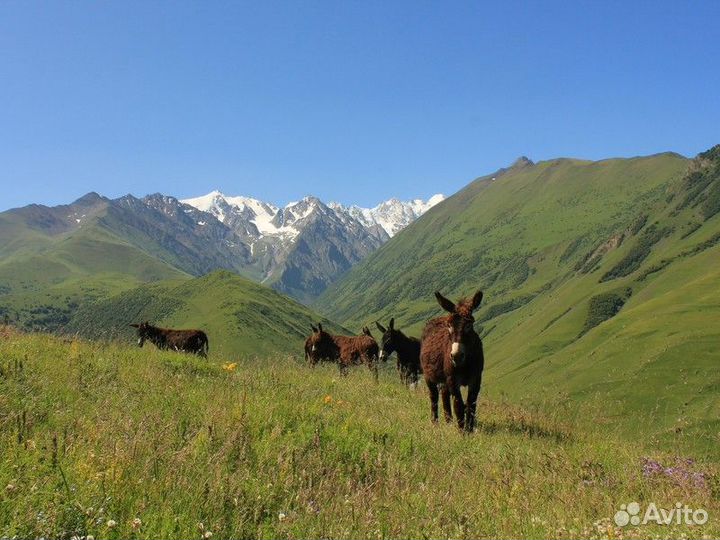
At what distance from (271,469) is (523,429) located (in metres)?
7.27

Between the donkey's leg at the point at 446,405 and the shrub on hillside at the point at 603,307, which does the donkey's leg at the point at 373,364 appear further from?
the shrub on hillside at the point at 603,307

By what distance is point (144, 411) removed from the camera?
26.9ft

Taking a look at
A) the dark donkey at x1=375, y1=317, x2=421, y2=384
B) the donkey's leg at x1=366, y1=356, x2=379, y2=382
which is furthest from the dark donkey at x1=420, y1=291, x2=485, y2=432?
the dark donkey at x1=375, y1=317, x2=421, y2=384

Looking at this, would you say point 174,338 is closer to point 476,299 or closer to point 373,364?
point 373,364

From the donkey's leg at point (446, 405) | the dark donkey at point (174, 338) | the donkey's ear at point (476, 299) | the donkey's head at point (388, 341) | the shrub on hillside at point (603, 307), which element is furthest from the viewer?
the shrub on hillside at point (603, 307)

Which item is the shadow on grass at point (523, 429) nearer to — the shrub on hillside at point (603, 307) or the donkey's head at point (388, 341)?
the donkey's head at point (388, 341)

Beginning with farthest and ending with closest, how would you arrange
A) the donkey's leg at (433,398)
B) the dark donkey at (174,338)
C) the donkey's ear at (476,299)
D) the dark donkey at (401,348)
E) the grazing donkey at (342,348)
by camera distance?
the dark donkey at (174,338)
the grazing donkey at (342,348)
the dark donkey at (401,348)
the donkey's leg at (433,398)
the donkey's ear at (476,299)

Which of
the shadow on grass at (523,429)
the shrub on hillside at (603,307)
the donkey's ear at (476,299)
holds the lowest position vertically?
the shrub on hillside at (603,307)

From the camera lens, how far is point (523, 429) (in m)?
12.1

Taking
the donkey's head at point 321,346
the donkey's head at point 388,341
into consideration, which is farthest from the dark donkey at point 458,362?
the donkey's head at point 321,346

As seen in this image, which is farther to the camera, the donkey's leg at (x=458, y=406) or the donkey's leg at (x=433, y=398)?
the donkey's leg at (x=433, y=398)

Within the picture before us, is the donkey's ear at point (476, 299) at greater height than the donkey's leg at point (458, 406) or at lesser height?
greater

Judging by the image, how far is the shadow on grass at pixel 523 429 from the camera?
37.7 feet

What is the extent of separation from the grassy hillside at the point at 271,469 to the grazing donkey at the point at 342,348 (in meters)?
14.2
